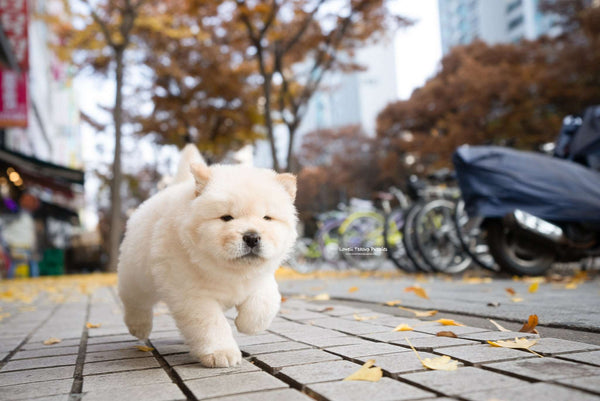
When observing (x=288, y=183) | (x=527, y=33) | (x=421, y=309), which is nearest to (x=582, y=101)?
(x=421, y=309)

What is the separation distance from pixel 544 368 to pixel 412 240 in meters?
6.07

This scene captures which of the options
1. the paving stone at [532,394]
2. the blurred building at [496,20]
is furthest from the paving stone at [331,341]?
the blurred building at [496,20]

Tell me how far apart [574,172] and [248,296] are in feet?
15.7

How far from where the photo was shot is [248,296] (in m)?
2.58

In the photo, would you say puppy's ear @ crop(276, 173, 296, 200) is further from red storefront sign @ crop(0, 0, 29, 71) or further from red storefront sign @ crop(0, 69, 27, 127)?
red storefront sign @ crop(0, 0, 29, 71)

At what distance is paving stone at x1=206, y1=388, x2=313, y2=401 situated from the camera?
179cm

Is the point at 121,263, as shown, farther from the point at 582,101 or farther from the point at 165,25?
the point at 582,101

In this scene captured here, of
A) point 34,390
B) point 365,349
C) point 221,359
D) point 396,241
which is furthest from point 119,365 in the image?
point 396,241

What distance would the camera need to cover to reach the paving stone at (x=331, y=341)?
272 cm

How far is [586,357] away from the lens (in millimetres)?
2092

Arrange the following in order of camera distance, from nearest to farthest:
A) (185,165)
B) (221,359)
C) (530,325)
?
(221,359)
(530,325)
(185,165)

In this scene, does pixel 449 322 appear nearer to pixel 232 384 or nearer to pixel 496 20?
pixel 232 384

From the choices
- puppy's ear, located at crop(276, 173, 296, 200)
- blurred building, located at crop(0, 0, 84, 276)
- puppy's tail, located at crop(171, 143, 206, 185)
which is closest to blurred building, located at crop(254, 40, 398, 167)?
blurred building, located at crop(0, 0, 84, 276)

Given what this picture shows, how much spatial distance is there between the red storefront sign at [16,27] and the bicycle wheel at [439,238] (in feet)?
32.1
